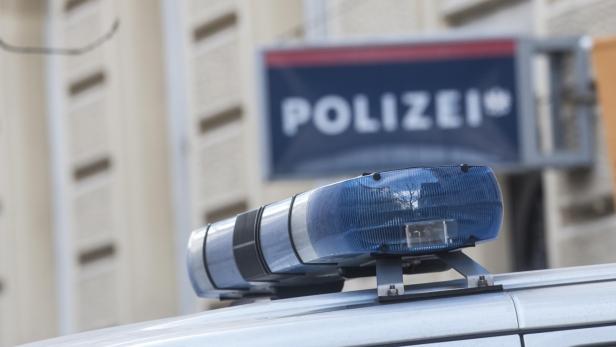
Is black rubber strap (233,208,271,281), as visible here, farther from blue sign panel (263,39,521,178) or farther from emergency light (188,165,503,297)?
blue sign panel (263,39,521,178)

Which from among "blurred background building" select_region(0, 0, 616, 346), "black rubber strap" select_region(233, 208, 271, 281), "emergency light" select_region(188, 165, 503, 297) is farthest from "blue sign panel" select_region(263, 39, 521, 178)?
"emergency light" select_region(188, 165, 503, 297)

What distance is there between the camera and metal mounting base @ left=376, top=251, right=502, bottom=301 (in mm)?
2459

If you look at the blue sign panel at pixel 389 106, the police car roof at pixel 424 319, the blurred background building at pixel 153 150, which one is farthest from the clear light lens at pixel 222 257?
the blurred background building at pixel 153 150

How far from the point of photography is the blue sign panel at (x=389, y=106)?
23.0 ft

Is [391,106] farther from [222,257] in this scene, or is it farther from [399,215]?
[399,215]

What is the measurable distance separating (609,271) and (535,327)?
0.77 feet

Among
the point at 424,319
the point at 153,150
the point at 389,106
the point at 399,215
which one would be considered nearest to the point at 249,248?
the point at 399,215

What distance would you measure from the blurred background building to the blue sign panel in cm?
44

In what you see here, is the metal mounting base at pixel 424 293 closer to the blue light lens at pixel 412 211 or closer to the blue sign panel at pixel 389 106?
the blue light lens at pixel 412 211

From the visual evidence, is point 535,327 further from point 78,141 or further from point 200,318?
point 78,141

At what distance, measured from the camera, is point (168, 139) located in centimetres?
1070

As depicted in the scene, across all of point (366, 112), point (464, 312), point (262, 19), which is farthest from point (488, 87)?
point (464, 312)

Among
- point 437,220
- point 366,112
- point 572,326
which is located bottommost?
point 572,326

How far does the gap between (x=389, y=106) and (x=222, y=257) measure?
164 inches
